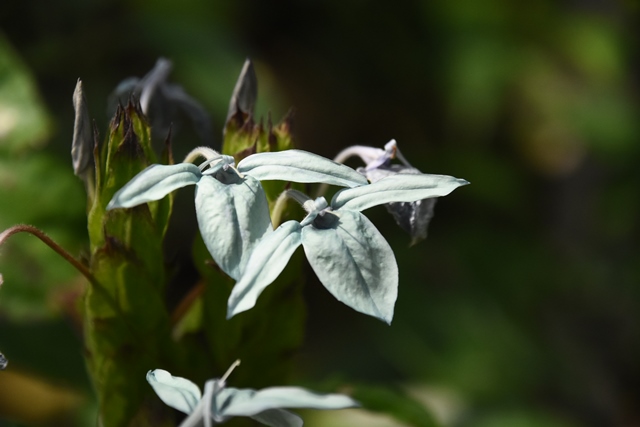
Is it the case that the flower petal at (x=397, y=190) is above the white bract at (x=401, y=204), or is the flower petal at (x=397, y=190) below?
above

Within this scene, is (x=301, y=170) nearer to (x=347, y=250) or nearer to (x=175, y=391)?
(x=347, y=250)

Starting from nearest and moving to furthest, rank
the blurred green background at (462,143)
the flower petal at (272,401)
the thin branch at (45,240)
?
the flower petal at (272,401) → the thin branch at (45,240) → the blurred green background at (462,143)

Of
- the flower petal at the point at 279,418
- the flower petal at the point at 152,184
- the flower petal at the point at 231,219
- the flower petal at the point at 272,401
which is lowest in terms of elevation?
the flower petal at the point at 279,418

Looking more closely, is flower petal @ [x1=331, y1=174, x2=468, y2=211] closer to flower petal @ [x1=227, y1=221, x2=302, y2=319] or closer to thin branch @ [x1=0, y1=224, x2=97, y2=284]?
flower petal @ [x1=227, y1=221, x2=302, y2=319]

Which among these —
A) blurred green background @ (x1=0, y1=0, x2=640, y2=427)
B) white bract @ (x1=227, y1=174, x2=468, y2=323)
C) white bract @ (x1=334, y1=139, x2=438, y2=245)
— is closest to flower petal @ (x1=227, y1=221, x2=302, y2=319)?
white bract @ (x1=227, y1=174, x2=468, y2=323)

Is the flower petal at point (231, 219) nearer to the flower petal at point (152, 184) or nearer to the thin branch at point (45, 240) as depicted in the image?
the flower petal at point (152, 184)

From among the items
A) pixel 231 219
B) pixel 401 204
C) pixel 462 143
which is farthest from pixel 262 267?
pixel 462 143

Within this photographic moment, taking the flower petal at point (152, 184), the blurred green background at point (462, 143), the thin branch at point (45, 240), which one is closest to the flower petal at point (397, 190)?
the flower petal at point (152, 184)
